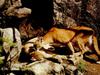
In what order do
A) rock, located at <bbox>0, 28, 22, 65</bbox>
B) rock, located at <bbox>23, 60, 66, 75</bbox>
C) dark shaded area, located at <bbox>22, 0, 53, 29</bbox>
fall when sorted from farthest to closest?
dark shaded area, located at <bbox>22, 0, 53, 29</bbox>, rock, located at <bbox>0, 28, 22, 65</bbox>, rock, located at <bbox>23, 60, 66, 75</bbox>

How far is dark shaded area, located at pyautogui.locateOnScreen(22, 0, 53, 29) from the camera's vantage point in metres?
10.4

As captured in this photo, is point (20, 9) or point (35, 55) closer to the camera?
point (35, 55)

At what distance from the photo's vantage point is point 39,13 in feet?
34.4

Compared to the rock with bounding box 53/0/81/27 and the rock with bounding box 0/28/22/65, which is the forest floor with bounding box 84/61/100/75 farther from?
the rock with bounding box 0/28/22/65

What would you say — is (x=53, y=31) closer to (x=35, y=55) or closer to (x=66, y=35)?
(x=66, y=35)

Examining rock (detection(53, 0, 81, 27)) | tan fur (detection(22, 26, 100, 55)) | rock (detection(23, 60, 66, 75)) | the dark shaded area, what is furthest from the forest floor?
the dark shaded area

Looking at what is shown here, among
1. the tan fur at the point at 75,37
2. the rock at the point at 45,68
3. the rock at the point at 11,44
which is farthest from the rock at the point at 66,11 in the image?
the rock at the point at 45,68

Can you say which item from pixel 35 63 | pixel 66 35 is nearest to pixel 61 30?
pixel 66 35

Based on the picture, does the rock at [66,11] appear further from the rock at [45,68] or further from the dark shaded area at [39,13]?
the rock at [45,68]

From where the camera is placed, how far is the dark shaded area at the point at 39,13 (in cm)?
1036

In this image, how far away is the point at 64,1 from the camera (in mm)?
10047

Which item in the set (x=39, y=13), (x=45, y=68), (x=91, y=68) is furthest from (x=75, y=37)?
(x=45, y=68)

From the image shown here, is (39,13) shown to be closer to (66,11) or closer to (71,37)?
(66,11)

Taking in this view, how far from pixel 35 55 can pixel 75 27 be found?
150 cm
